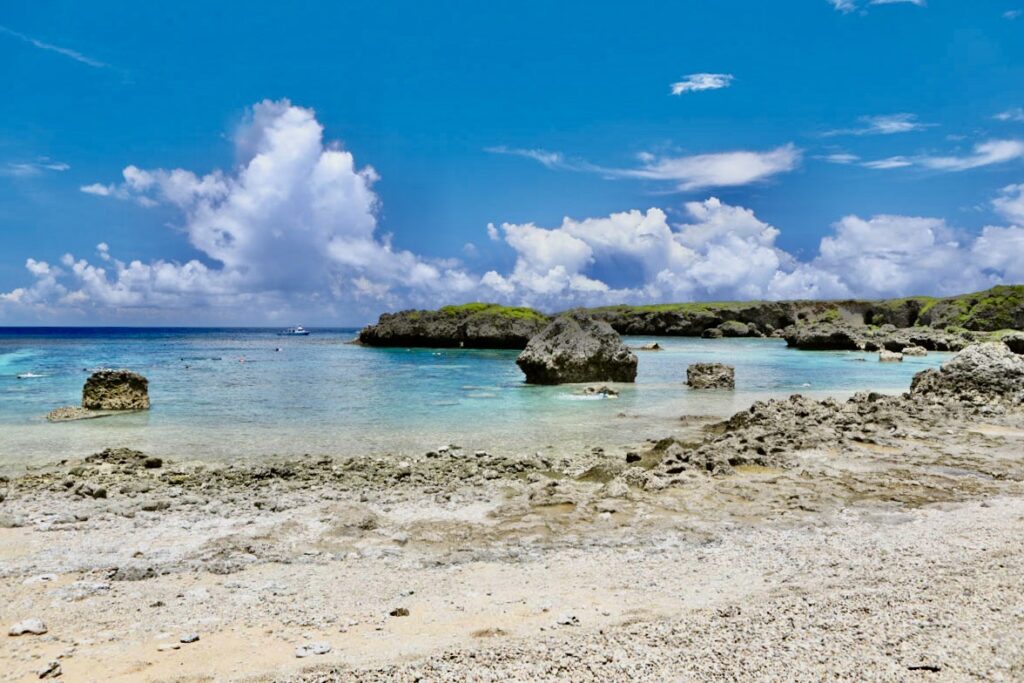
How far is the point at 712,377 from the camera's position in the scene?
3506cm

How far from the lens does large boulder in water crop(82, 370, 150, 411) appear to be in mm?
25281

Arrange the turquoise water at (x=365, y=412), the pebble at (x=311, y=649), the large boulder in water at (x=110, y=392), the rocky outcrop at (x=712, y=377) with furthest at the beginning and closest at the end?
the rocky outcrop at (x=712, y=377), the large boulder in water at (x=110, y=392), the turquoise water at (x=365, y=412), the pebble at (x=311, y=649)

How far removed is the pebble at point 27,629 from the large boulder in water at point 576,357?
100ft

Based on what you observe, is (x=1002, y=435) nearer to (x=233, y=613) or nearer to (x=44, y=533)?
(x=233, y=613)

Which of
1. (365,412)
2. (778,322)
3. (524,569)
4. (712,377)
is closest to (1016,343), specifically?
(712,377)

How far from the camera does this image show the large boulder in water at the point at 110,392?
25281 millimetres

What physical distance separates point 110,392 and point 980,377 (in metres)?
Result: 32.6

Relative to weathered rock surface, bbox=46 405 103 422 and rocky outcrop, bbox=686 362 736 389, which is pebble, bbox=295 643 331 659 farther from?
rocky outcrop, bbox=686 362 736 389

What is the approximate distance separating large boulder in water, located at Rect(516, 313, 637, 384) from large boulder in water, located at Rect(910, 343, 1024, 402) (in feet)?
49.2

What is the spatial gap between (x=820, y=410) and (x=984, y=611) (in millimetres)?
16244

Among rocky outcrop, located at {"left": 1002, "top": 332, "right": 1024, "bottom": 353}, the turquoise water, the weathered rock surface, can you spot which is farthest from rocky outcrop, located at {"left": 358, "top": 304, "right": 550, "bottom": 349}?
the weathered rock surface

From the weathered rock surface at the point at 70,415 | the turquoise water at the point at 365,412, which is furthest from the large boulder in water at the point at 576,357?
the weathered rock surface at the point at 70,415

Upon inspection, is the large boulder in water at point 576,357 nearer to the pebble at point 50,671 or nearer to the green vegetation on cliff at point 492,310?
the pebble at point 50,671

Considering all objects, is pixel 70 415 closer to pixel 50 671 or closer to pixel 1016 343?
pixel 50 671
